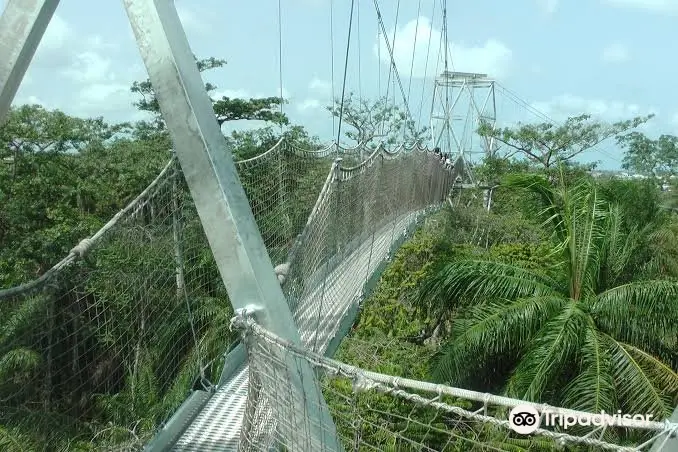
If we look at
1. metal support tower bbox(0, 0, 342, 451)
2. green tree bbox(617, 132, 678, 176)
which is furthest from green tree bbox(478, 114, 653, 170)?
metal support tower bbox(0, 0, 342, 451)

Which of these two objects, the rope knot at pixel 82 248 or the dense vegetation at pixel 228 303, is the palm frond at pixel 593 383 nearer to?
the dense vegetation at pixel 228 303

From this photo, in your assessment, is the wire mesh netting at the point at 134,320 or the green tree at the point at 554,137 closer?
the wire mesh netting at the point at 134,320

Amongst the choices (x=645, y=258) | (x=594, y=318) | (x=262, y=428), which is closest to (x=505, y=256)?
(x=645, y=258)

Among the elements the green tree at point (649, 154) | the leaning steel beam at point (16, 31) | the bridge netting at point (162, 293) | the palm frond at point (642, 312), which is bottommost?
the green tree at point (649, 154)

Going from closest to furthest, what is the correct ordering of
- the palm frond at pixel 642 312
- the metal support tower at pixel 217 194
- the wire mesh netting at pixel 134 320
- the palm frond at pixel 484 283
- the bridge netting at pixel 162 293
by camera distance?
the metal support tower at pixel 217 194 → the bridge netting at pixel 162 293 → the wire mesh netting at pixel 134 320 → the palm frond at pixel 642 312 → the palm frond at pixel 484 283

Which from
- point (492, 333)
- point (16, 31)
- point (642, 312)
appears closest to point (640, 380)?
point (642, 312)

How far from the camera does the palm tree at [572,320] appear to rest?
19.4 ft

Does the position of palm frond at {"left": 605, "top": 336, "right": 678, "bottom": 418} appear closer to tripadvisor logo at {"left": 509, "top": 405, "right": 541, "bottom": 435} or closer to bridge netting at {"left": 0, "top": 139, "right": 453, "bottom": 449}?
bridge netting at {"left": 0, "top": 139, "right": 453, "bottom": 449}

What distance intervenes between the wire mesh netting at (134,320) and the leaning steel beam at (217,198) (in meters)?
1.12

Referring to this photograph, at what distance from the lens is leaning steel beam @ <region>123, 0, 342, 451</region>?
2.24 metres

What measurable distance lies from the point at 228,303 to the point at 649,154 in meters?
29.2

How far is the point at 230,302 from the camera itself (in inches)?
119

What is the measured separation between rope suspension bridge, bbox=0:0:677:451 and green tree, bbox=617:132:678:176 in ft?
83.6

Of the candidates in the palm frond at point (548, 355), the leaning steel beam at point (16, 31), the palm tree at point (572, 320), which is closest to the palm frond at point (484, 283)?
the palm tree at point (572, 320)
